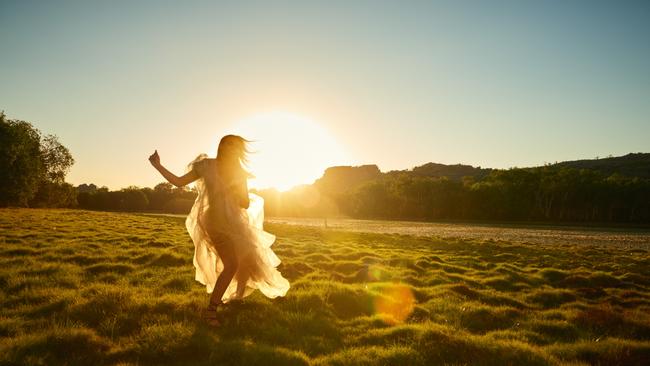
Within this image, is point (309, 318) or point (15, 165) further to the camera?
point (15, 165)

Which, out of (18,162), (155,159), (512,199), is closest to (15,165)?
(18,162)

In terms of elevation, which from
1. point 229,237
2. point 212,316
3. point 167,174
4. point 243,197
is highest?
point 167,174

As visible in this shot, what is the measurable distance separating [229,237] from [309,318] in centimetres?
220

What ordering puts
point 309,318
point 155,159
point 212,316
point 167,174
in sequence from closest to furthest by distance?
1. point 212,316
2. point 167,174
3. point 155,159
4. point 309,318

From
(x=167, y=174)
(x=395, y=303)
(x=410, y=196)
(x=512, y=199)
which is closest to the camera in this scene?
(x=167, y=174)

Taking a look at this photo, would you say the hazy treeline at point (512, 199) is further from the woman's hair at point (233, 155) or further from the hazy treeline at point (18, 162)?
the woman's hair at point (233, 155)

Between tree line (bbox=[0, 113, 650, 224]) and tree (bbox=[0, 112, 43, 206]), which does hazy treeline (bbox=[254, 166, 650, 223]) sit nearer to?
tree line (bbox=[0, 113, 650, 224])

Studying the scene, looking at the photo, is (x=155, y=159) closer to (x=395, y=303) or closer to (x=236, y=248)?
(x=236, y=248)

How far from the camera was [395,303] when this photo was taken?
9570 millimetres

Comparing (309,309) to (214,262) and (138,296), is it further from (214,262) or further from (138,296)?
(138,296)

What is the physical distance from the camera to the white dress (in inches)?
292

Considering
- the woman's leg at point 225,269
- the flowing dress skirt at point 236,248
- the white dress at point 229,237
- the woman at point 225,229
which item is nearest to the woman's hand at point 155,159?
the woman at point 225,229

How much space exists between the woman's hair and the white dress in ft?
0.67

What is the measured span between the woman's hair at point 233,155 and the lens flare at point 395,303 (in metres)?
4.19
